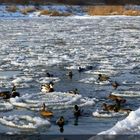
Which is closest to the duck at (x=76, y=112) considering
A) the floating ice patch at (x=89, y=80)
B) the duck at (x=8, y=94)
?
the duck at (x=8, y=94)

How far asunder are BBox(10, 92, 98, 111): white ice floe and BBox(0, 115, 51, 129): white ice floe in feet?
2.88

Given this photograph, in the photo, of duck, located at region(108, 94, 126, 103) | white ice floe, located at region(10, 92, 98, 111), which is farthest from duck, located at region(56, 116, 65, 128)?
duck, located at region(108, 94, 126, 103)

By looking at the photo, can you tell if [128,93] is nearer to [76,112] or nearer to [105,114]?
[105,114]

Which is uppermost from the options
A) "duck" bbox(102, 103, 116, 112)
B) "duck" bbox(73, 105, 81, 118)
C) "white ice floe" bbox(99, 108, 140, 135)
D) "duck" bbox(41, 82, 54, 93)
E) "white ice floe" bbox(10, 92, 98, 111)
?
"duck" bbox(41, 82, 54, 93)

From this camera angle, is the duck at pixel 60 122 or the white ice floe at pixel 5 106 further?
the white ice floe at pixel 5 106

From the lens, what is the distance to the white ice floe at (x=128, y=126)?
8422 mm

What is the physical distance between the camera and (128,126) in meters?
8.82

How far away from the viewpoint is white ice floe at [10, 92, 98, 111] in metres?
11.0

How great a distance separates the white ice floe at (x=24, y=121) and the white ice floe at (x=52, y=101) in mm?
879

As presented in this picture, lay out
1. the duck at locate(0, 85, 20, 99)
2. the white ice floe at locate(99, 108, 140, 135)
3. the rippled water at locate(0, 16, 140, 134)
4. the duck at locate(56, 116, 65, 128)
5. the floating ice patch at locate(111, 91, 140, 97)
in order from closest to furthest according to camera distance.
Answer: the white ice floe at locate(99, 108, 140, 135) → the duck at locate(56, 116, 65, 128) → the rippled water at locate(0, 16, 140, 134) → the duck at locate(0, 85, 20, 99) → the floating ice patch at locate(111, 91, 140, 97)

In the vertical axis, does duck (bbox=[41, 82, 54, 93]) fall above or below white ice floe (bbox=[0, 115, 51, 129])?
above

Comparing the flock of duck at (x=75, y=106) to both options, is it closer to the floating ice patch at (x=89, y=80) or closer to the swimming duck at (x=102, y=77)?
the swimming duck at (x=102, y=77)

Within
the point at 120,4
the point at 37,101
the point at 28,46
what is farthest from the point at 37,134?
the point at 120,4

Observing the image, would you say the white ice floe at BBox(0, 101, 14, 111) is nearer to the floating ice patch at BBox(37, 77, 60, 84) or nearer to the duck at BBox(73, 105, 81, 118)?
the duck at BBox(73, 105, 81, 118)
